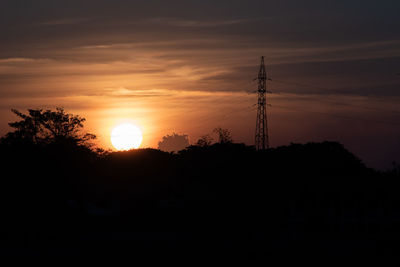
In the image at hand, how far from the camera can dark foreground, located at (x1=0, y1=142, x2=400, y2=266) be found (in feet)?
158

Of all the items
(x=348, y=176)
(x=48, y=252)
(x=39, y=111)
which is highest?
(x=39, y=111)

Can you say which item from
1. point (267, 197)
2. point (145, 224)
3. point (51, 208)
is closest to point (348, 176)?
point (267, 197)

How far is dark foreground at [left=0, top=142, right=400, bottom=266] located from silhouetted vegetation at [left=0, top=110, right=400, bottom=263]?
12 cm

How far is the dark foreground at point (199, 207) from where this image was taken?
48125 mm

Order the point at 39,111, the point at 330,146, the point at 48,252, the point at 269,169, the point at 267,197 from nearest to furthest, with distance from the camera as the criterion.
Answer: the point at 48,252 < the point at 267,197 < the point at 269,169 < the point at 330,146 < the point at 39,111

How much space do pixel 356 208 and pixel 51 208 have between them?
33.6 metres

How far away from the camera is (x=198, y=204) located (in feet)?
202

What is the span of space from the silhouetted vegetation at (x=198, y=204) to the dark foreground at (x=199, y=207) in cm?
12

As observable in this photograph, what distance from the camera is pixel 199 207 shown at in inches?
2406

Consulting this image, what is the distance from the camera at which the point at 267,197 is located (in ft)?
215

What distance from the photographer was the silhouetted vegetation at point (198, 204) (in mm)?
49781

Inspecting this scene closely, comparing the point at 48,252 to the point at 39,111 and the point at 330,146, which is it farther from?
the point at 39,111

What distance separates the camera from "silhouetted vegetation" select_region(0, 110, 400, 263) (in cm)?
4978

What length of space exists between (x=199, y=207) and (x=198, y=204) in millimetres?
492
